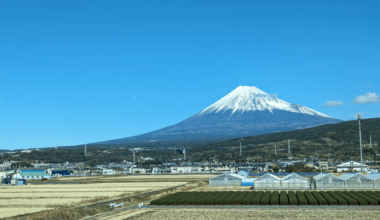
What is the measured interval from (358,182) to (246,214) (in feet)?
93.2

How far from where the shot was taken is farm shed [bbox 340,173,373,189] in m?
56.4

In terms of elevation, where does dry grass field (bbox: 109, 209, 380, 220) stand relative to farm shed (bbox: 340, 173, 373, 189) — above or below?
below

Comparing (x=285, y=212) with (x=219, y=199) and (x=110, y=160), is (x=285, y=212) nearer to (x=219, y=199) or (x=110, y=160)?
(x=219, y=199)

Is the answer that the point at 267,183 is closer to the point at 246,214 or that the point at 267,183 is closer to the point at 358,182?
the point at 358,182

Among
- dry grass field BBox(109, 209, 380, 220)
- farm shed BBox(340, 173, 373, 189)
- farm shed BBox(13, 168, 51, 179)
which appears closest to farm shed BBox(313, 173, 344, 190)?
farm shed BBox(340, 173, 373, 189)

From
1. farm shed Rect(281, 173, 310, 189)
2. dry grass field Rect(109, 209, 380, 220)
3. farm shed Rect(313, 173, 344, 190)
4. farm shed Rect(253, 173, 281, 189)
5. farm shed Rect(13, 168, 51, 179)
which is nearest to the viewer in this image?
dry grass field Rect(109, 209, 380, 220)

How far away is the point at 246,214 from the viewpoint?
34.0 m

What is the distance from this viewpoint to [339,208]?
36094 mm

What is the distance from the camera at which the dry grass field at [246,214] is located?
3219 cm

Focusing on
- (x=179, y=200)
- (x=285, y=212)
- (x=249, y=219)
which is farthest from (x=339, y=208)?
(x=179, y=200)

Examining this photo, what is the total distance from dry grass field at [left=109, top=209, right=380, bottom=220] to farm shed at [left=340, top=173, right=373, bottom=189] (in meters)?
23.5

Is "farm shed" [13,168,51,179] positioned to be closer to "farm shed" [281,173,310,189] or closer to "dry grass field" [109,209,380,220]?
"farm shed" [281,173,310,189]

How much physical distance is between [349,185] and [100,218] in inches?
1430

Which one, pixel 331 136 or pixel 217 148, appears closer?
pixel 331 136
